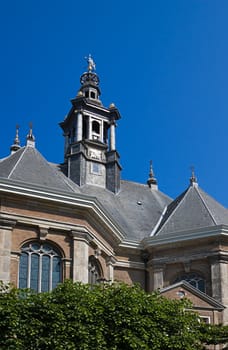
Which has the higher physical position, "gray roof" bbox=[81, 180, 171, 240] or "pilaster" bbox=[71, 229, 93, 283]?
"gray roof" bbox=[81, 180, 171, 240]

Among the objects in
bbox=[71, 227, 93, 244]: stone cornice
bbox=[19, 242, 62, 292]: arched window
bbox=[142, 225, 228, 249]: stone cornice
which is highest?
bbox=[142, 225, 228, 249]: stone cornice

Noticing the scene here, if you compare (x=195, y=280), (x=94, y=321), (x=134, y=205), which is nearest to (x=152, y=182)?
(x=134, y=205)

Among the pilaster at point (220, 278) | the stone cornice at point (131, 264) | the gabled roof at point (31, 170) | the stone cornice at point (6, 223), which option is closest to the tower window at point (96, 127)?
the gabled roof at point (31, 170)

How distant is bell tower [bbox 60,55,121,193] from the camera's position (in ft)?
106

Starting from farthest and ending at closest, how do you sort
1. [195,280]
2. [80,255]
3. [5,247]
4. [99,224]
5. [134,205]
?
1. [134,205]
2. [195,280]
3. [99,224]
4. [80,255]
5. [5,247]

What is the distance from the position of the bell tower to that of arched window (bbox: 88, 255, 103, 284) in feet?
21.2

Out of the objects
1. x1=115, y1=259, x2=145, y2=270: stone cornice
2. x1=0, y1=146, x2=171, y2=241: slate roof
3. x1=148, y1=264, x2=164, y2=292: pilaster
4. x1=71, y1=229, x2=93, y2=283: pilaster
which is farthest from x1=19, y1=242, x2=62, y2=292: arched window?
x1=148, y1=264, x2=164, y2=292: pilaster

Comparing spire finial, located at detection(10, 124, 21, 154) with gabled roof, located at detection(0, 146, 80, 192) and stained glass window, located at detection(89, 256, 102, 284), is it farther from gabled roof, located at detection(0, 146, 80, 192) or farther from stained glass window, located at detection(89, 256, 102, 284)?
stained glass window, located at detection(89, 256, 102, 284)

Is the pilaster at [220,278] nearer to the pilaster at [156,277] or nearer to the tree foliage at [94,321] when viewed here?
the pilaster at [156,277]

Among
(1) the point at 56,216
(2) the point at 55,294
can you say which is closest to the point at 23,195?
(1) the point at 56,216

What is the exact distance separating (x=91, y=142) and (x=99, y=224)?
27.7 feet

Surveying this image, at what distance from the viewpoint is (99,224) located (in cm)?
2589

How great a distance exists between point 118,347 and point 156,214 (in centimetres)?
1437

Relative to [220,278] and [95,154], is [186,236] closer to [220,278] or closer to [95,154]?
[220,278]
